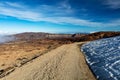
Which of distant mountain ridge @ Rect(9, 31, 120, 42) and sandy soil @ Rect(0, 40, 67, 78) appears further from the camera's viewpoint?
distant mountain ridge @ Rect(9, 31, 120, 42)

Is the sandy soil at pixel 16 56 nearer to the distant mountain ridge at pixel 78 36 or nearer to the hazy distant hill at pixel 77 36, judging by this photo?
the distant mountain ridge at pixel 78 36

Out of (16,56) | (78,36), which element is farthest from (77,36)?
(16,56)

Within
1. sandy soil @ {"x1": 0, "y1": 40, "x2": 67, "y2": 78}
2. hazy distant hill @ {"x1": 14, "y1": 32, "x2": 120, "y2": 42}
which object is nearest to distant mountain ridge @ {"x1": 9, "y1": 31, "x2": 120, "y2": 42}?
hazy distant hill @ {"x1": 14, "y1": 32, "x2": 120, "y2": 42}

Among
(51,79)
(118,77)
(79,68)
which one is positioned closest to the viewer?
(118,77)

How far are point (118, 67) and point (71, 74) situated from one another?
446 cm

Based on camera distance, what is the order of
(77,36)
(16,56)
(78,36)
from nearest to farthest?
1. (16,56)
2. (78,36)
3. (77,36)

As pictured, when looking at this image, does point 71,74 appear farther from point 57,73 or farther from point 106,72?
point 106,72

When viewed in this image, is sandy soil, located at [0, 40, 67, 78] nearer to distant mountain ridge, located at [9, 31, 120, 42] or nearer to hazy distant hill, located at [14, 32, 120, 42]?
distant mountain ridge, located at [9, 31, 120, 42]

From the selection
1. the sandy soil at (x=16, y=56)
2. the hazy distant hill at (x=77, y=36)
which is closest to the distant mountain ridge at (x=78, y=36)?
the hazy distant hill at (x=77, y=36)

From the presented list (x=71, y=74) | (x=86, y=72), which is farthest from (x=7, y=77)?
(x=86, y=72)

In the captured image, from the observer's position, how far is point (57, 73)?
17125 millimetres

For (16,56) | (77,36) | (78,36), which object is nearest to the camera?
(16,56)

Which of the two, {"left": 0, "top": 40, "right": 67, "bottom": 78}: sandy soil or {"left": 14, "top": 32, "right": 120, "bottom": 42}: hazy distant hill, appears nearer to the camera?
{"left": 0, "top": 40, "right": 67, "bottom": 78}: sandy soil

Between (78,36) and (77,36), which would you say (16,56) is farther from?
(77,36)
